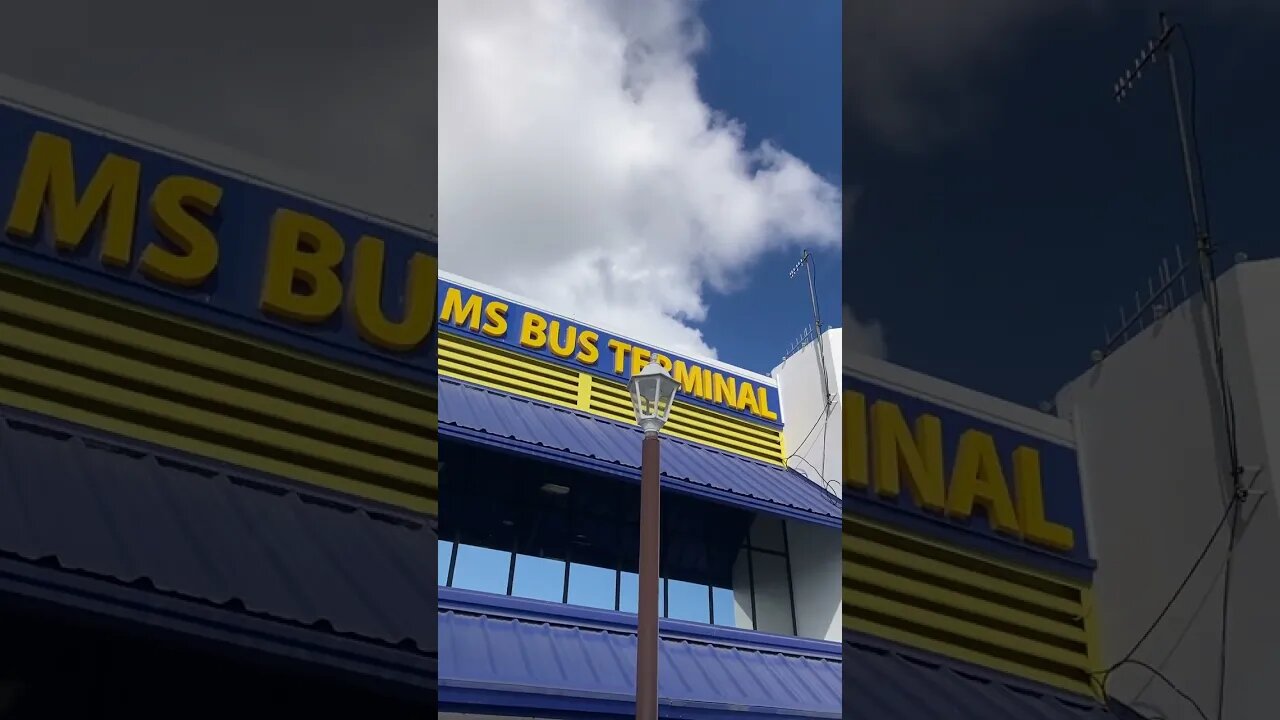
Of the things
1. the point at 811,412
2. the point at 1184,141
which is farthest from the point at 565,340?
the point at 1184,141

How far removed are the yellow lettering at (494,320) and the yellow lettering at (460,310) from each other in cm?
7

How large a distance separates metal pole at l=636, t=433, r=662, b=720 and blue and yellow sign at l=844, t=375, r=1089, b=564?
4.56 feet

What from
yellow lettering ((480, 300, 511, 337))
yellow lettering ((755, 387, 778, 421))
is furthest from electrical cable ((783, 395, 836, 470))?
yellow lettering ((480, 300, 511, 337))

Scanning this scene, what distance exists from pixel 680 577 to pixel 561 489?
1.04 metres

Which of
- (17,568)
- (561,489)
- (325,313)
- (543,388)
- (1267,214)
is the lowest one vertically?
(17,568)

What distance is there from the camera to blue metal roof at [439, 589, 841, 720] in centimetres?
423

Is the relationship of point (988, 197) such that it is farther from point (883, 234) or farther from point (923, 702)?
point (923, 702)

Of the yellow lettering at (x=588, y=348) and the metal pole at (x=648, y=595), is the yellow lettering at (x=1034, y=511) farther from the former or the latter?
the yellow lettering at (x=588, y=348)

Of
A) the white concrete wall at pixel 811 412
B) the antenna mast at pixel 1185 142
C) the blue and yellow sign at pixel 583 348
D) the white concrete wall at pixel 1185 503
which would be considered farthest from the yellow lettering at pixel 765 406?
the white concrete wall at pixel 1185 503

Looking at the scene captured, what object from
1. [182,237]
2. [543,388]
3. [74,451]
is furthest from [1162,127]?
[543,388]

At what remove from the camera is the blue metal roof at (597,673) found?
4.23 m

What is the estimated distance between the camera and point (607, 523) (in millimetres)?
6586

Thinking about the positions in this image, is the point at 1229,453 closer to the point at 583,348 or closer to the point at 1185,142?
the point at 1185,142

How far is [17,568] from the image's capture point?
923 mm
